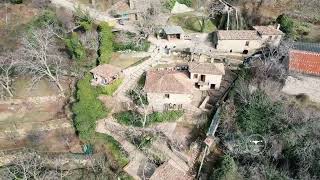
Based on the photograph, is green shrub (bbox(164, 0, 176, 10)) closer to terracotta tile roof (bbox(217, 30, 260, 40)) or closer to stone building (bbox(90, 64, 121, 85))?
terracotta tile roof (bbox(217, 30, 260, 40))

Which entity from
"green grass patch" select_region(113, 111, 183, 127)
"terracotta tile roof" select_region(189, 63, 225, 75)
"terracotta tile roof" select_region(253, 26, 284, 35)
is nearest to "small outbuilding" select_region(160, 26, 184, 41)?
"terracotta tile roof" select_region(189, 63, 225, 75)

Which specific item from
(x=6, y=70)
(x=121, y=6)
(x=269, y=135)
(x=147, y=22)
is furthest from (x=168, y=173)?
(x=121, y=6)

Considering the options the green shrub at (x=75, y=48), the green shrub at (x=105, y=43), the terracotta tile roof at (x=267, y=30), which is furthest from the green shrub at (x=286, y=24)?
the green shrub at (x=75, y=48)

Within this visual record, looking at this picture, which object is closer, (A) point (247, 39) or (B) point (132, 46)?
(A) point (247, 39)

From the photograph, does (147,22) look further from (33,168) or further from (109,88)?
(33,168)

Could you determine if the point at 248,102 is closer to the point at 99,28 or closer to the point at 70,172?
the point at 70,172

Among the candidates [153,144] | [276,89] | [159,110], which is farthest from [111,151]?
[276,89]

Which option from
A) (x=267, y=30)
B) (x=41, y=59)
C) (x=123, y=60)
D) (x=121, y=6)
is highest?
(x=121, y=6)
